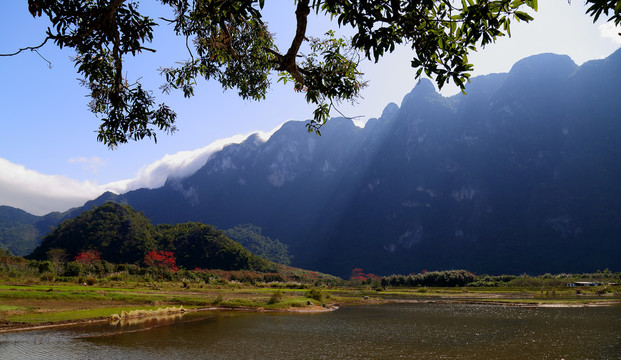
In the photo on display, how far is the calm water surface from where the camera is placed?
16953 millimetres

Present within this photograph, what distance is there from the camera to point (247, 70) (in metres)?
11.9

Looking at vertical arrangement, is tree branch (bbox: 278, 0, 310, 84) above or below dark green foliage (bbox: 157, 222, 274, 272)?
above

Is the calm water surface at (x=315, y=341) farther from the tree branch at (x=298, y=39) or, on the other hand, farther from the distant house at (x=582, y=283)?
the distant house at (x=582, y=283)

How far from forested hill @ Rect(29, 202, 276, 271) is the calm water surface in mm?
106527

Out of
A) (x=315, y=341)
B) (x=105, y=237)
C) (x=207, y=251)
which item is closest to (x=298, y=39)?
(x=315, y=341)

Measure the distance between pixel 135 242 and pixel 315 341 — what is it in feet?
417

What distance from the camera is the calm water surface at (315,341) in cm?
1695

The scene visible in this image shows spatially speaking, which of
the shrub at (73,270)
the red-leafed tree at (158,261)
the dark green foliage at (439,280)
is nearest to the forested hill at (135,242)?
the red-leafed tree at (158,261)

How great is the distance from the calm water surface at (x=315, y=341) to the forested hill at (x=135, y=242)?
107m

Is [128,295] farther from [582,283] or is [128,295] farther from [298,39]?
[582,283]

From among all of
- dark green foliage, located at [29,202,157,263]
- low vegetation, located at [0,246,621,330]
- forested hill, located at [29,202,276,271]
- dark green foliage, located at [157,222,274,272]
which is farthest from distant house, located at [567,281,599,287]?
dark green foliage, located at [29,202,157,263]

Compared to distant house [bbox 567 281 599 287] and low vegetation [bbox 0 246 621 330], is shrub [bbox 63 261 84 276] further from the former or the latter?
distant house [bbox 567 281 599 287]

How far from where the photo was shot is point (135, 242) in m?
130

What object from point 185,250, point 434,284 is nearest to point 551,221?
point 434,284
